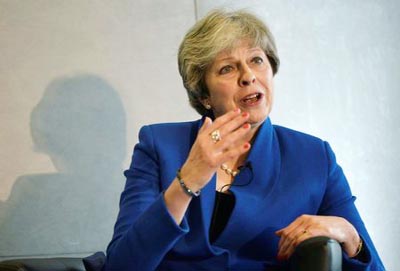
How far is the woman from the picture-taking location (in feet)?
4.23

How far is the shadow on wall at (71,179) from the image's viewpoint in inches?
80.4

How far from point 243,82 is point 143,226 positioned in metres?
0.53

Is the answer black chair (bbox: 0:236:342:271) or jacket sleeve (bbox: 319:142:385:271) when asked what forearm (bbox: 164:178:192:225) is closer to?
black chair (bbox: 0:236:342:271)

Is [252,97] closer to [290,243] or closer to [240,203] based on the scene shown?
[240,203]

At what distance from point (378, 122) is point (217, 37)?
3.23 ft

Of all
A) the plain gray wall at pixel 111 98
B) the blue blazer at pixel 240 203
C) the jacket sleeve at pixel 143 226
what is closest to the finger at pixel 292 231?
the blue blazer at pixel 240 203

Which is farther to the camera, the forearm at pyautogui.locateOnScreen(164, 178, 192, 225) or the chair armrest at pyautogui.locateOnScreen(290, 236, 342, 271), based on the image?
the forearm at pyautogui.locateOnScreen(164, 178, 192, 225)

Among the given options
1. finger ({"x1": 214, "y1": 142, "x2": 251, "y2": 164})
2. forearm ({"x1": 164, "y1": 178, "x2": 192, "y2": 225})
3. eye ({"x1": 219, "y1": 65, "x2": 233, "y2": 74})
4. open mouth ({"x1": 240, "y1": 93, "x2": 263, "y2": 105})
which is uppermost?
eye ({"x1": 219, "y1": 65, "x2": 233, "y2": 74})

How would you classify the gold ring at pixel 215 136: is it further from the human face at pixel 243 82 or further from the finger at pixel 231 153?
the human face at pixel 243 82

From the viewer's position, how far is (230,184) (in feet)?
5.22

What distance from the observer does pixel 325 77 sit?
2250 millimetres

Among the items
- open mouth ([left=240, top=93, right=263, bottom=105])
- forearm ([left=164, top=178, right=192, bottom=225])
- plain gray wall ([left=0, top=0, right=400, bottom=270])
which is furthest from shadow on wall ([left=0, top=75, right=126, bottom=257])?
forearm ([left=164, top=178, right=192, bottom=225])

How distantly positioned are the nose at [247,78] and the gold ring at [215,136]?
0.35 metres

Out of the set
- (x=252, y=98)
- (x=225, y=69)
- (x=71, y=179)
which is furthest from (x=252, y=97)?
(x=71, y=179)
